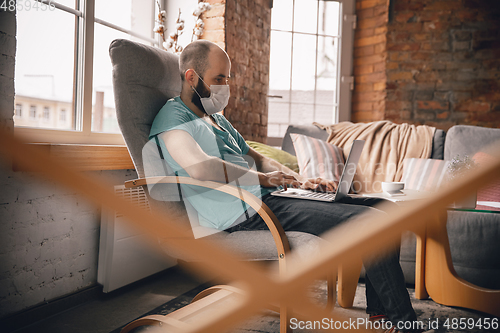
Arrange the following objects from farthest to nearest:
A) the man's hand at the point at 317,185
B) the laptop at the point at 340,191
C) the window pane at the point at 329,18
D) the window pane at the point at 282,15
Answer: the window pane at the point at 329,18, the window pane at the point at 282,15, the man's hand at the point at 317,185, the laptop at the point at 340,191

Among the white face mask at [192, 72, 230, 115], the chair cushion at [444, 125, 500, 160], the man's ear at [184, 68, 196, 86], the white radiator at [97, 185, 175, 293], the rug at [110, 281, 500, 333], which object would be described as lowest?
the rug at [110, 281, 500, 333]

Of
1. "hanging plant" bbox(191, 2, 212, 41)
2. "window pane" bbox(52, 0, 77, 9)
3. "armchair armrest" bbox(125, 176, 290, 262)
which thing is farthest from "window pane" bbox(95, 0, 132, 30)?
"armchair armrest" bbox(125, 176, 290, 262)

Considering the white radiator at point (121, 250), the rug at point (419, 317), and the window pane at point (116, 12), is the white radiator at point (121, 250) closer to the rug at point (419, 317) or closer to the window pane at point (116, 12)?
the rug at point (419, 317)

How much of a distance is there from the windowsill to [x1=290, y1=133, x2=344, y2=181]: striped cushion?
44.8 inches

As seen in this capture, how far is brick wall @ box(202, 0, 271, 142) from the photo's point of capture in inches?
99.1

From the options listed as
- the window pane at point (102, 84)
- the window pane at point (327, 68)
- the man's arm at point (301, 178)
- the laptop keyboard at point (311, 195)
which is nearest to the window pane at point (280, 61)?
the window pane at point (327, 68)

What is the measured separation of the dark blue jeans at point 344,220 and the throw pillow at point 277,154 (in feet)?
3.20

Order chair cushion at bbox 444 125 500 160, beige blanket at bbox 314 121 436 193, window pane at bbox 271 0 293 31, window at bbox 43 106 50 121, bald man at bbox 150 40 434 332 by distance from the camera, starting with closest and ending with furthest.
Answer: bald man at bbox 150 40 434 332
window at bbox 43 106 50 121
chair cushion at bbox 444 125 500 160
beige blanket at bbox 314 121 436 193
window pane at bbox 271 0 293 31

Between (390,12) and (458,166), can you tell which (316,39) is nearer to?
(390,12)

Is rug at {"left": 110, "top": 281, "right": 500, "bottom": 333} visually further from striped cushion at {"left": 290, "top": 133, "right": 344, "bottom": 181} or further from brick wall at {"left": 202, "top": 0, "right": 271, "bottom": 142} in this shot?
brick wall at {"left": 202, "top": 0, "right": 271, "bottom": 142}

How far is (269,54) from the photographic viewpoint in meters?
3.16

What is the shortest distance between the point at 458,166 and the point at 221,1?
1.88 meters

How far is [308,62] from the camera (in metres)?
3.50

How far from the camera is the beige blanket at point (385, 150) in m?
2.40
